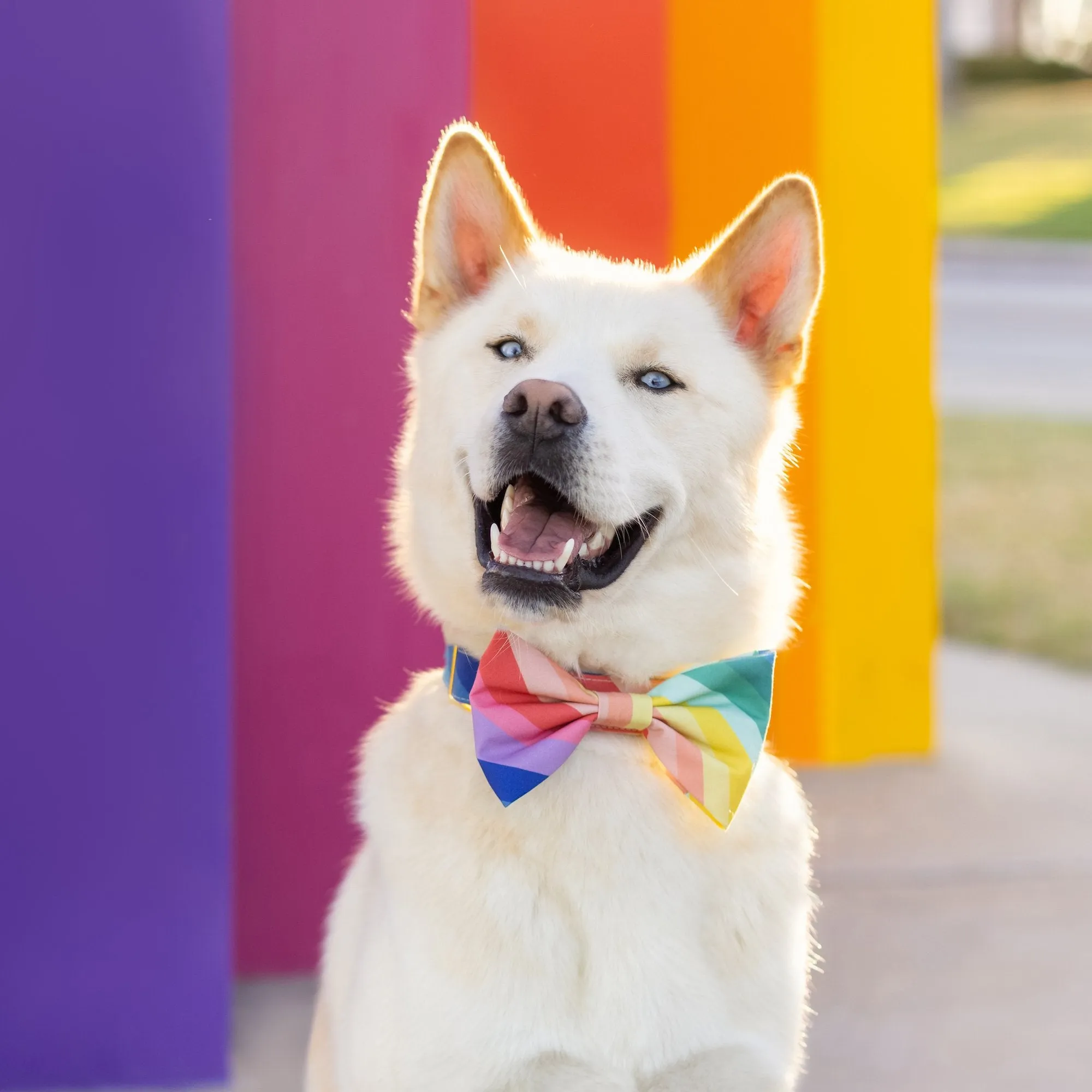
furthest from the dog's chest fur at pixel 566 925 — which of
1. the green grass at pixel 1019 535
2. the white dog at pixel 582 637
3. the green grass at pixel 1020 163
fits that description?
the green grass at pixel 1020 163

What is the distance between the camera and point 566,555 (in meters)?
1.83

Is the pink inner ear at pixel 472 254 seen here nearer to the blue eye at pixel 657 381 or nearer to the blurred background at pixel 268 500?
the blue eye at pixel 657 381

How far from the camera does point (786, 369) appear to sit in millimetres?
2111

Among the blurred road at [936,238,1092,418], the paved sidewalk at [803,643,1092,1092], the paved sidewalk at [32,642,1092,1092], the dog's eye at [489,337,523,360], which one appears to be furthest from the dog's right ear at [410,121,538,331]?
the blurred road at [936,238,1092,418]

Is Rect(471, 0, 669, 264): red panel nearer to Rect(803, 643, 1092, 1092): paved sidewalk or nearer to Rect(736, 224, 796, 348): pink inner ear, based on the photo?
Rect(736, 224, 796, 348): pink inner ear

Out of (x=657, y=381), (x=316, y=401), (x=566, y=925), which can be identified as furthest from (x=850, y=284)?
(x=566, y=925)

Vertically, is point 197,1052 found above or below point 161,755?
below

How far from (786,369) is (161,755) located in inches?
54.9

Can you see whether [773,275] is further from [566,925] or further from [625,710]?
[566,925]

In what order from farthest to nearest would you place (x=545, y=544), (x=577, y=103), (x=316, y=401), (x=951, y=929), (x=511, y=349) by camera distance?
(x=951, y=929)
(x=577, y=103)
(x=316, y=401)
(x=511, y=349)
(x=545, y=544)

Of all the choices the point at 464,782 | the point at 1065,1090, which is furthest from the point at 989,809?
the point at 464,782

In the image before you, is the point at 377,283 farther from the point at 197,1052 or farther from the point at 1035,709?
the point at 1035,709

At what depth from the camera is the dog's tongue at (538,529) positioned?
6.05 feet

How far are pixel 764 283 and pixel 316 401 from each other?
1242mm
